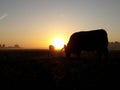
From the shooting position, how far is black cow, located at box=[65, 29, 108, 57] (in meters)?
22.8

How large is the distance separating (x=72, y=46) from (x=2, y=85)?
52.7 ft

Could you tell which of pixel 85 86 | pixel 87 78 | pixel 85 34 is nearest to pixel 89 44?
pixel 85 34

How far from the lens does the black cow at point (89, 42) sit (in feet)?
74.8

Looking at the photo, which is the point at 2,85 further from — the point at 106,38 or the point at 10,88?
the point at 106,38

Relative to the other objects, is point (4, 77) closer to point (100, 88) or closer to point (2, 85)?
point (2, 85)

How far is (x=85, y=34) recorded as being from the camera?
958 inches

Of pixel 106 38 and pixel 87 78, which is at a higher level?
pixel 106 38

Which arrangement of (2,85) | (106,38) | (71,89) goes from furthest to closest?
(106,38), (2,85), (71,89)

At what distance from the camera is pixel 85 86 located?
9.55m

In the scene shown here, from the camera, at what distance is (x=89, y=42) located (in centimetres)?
2372

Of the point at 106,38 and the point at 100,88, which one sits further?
the point at 106,38

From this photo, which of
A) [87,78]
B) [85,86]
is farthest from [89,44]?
[85,86]

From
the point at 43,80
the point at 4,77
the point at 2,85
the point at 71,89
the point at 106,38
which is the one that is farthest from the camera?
the point at 106,38

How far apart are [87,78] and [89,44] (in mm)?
12690
